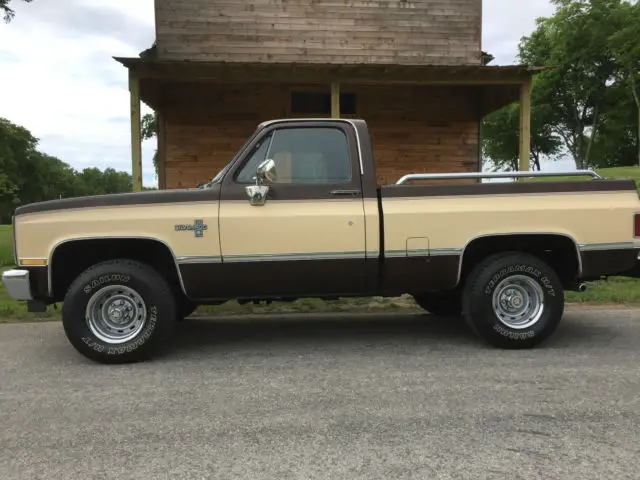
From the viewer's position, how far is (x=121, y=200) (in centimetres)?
477

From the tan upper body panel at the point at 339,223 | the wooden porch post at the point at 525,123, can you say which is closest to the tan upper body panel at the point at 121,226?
the tan upper body panel at the point at 339,223

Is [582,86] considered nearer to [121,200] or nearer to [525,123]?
[525,123]

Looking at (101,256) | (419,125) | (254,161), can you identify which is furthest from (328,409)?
(419,125)

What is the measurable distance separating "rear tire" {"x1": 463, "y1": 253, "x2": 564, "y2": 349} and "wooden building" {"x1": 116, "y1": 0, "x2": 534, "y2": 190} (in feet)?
25.4

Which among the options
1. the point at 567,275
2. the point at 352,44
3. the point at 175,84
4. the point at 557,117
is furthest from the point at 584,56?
the point at 567,275

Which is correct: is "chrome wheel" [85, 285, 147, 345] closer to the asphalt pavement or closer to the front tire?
the front tire

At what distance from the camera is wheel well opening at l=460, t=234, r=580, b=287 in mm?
5137

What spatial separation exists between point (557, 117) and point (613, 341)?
44030 millimetres

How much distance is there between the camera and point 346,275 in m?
4.99

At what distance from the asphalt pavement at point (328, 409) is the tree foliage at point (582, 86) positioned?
38187 mm

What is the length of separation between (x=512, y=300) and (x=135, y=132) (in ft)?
25.0

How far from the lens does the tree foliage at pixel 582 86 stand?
127 feet

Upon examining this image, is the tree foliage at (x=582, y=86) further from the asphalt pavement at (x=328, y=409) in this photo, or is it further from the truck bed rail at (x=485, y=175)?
the asphalt pavement at (x=328, y=409)

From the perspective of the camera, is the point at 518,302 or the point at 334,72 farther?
the point at 334,72
